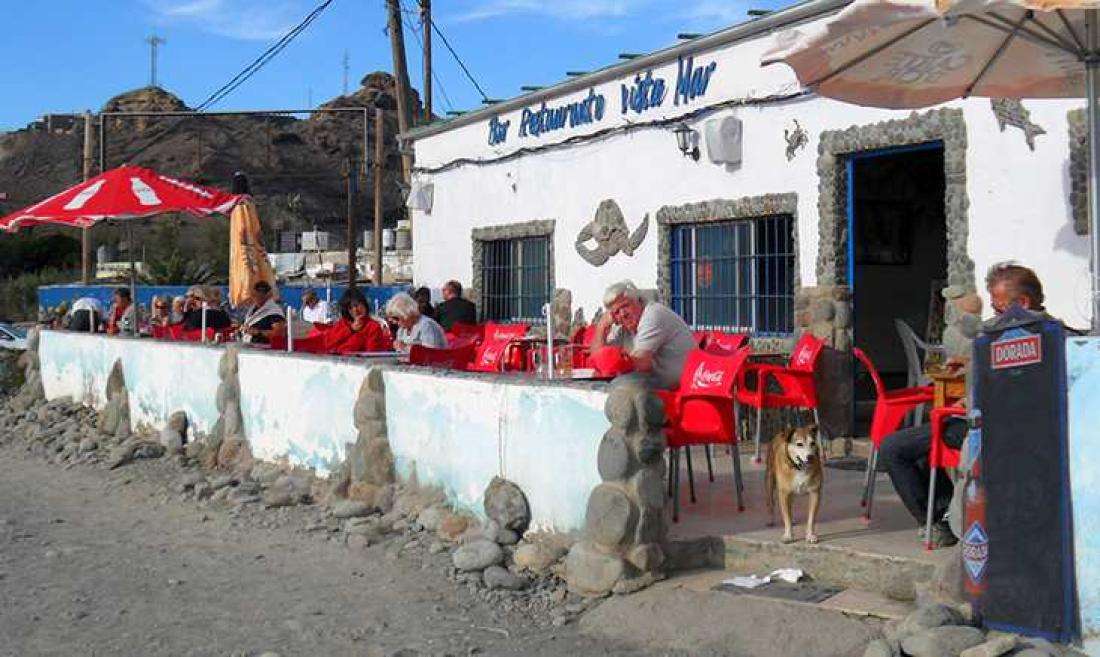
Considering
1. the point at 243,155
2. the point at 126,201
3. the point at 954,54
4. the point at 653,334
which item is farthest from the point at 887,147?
the point at 243,155

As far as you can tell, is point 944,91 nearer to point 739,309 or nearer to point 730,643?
point 730,643

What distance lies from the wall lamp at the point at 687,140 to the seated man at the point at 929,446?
538 cm

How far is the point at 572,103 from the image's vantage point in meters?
13.3

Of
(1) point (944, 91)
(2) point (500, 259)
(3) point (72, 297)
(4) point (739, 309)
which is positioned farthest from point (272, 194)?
(1) point (944, 91)

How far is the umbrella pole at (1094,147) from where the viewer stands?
17.7ft

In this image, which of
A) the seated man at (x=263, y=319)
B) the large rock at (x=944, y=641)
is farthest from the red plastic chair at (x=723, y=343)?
the seated man at (x=263, y=319)

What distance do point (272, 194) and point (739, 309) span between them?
52.5 metres

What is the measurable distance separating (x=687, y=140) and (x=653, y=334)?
4499mm

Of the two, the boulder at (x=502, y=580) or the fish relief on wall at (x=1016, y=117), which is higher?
the fish relief on wall at (x=1016, y=117)

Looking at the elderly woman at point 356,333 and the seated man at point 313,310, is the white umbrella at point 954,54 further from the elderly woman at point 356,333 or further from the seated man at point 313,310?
the seated man at point 313,310

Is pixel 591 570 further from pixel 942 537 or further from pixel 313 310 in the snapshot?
pixel 313 310

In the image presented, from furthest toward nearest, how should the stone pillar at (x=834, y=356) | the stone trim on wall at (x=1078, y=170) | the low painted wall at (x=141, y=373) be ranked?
the low painted wall at (x=141, y=373) < the stone pillar at (x=834, y=356) < the stone trim on wall at (x=1078, y=170)

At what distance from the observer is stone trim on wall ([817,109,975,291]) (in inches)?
348

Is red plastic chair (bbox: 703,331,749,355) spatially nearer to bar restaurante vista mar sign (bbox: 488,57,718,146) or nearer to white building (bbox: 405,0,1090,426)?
white building (bbox: 405,0,1090,426)
